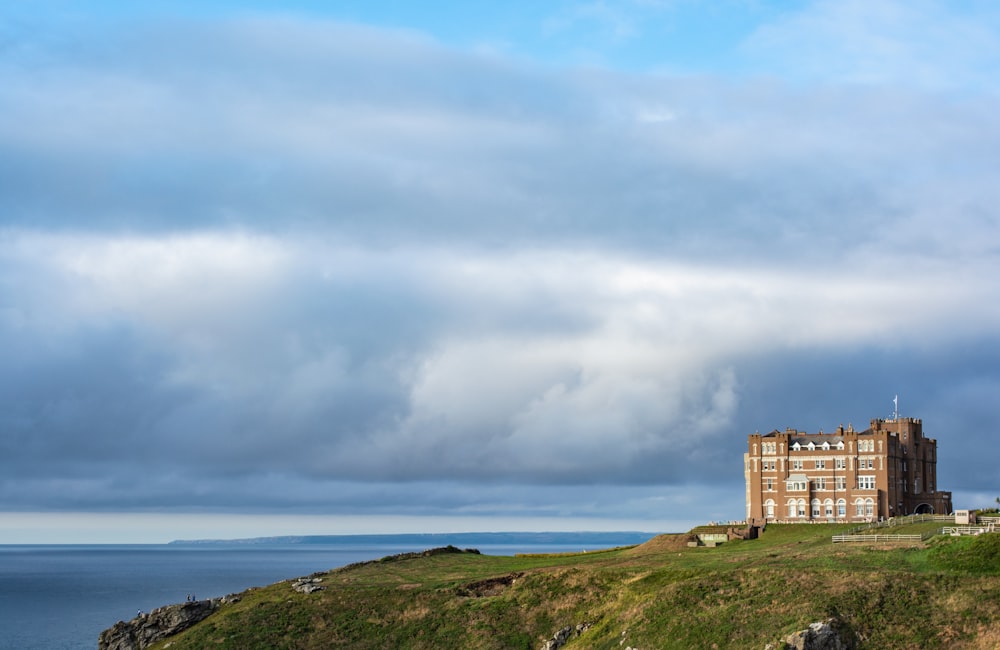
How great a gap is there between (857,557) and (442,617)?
118 feet

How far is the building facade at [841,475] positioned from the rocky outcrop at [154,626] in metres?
79.4

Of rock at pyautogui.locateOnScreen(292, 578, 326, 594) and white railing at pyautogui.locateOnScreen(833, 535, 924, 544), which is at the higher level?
white railing at pyautogui.locateOnScreen(833, 535, 924, 544)

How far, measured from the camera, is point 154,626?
352ft

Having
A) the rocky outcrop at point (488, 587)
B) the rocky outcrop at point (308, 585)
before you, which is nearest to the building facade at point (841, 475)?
the rocky outcrop at point (488, 587)

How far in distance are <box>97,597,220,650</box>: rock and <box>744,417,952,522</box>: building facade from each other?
7951cm

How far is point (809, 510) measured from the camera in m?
157

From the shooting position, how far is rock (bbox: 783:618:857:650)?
7594cm

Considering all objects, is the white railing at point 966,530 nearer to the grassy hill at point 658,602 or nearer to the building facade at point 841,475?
the grassy hill at point 658,602

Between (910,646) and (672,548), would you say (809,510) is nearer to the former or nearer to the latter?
(672,548)

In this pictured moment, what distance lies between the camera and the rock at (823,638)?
249 ft

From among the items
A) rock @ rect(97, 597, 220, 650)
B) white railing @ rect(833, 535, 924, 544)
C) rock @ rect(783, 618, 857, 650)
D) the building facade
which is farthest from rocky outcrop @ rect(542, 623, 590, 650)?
the building facade

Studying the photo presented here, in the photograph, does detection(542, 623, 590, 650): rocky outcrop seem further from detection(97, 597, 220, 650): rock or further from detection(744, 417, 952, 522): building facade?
detection(744, 417, 952, 522): building facade

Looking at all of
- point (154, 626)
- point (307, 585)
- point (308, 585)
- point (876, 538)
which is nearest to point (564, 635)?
point (308, 585)

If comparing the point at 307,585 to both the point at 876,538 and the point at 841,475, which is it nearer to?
the point at 876,538
